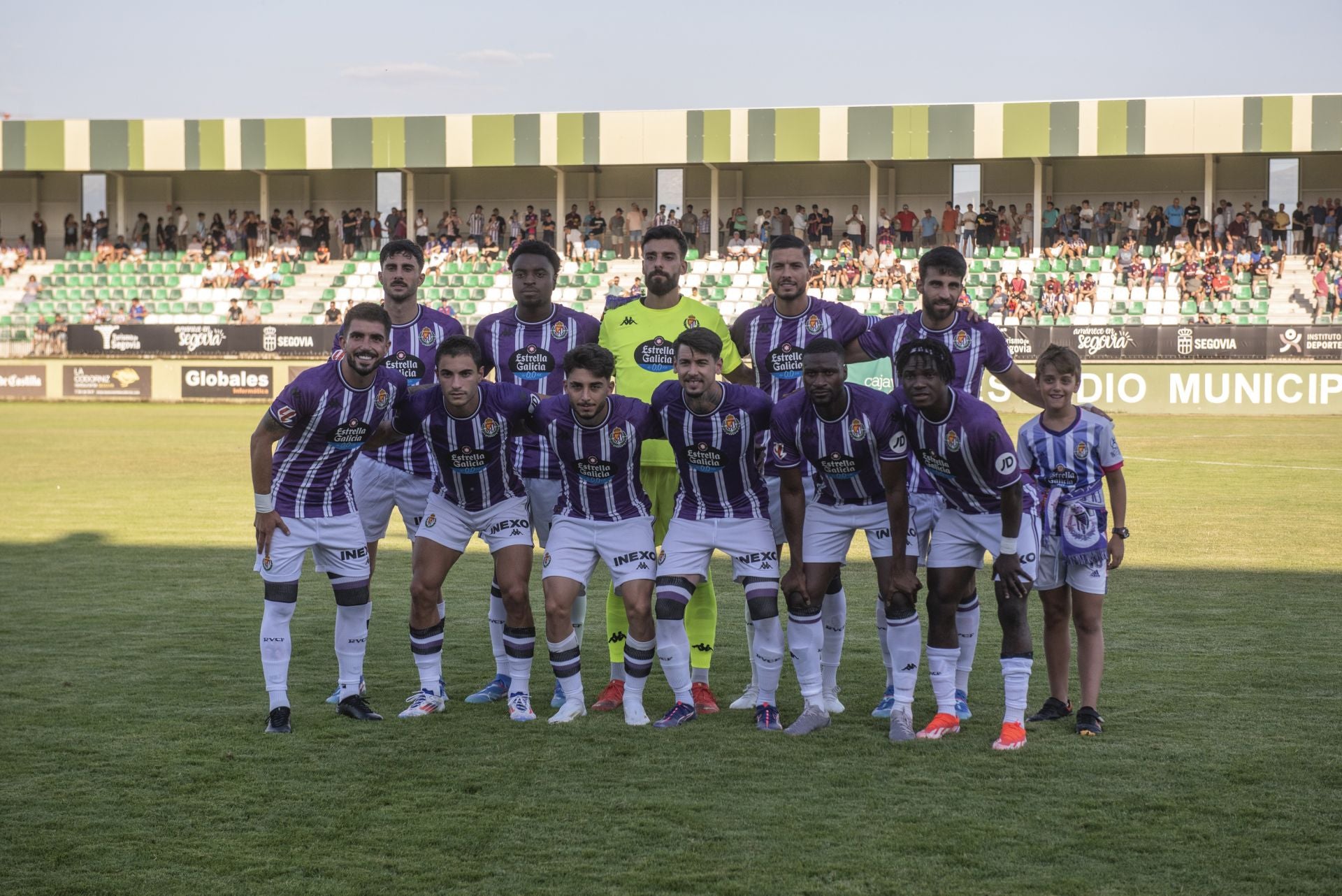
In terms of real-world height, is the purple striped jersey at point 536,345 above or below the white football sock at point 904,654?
above

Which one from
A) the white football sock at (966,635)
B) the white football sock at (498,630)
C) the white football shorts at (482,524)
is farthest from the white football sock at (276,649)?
the white football sock at (966,635)

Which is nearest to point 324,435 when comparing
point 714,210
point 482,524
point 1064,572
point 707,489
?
point 482,524

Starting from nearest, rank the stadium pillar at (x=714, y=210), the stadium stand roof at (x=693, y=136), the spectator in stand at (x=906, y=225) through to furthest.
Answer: the stadium stand roof at (x=693, y=136), the spectator in stand at (x=906, y=225), the stadium pillar at (x=714, y=210)

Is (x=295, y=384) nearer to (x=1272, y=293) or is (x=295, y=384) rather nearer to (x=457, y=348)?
(x=457, y=348)

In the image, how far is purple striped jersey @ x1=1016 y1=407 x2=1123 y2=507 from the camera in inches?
247

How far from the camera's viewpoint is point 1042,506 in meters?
6.35

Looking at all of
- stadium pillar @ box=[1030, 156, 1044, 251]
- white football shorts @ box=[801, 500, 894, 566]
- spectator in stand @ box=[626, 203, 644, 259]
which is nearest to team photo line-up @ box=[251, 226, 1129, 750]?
white football shorts @ box=[801, 500, 894, 566]

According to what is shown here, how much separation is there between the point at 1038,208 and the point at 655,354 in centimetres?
3314

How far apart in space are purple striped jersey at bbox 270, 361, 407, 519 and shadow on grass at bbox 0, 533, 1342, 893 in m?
1.08

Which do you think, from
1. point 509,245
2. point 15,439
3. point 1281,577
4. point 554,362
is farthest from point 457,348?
point 509,245

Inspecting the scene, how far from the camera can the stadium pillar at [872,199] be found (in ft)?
128

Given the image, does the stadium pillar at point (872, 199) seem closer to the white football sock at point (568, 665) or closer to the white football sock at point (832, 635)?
the white football sock at point (832, 635)

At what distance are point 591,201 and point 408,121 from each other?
19.7ft

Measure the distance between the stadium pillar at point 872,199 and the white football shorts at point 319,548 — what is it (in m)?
33.6
